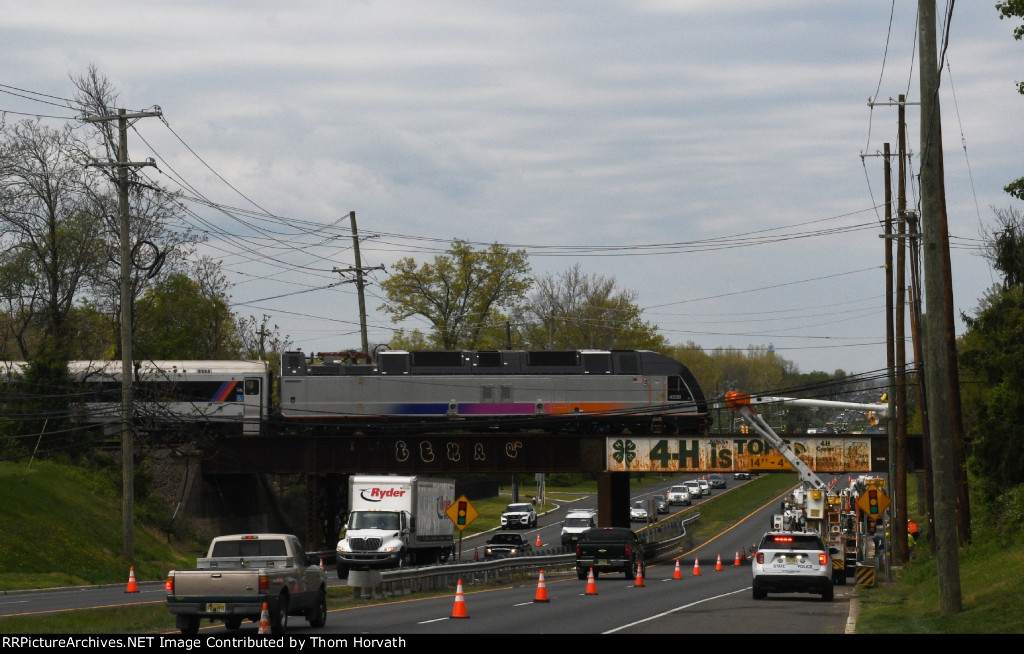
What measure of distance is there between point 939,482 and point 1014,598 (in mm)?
2426

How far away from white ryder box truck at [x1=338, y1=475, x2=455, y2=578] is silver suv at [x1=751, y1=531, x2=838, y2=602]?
54.3ft

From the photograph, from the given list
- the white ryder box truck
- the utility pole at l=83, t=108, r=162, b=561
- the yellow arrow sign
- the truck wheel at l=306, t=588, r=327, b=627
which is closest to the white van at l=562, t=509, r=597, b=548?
the white ryder box truck

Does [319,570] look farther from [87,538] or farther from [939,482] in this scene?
[87,538]

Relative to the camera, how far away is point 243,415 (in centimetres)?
5916

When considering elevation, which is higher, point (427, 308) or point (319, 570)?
point (427, 308)

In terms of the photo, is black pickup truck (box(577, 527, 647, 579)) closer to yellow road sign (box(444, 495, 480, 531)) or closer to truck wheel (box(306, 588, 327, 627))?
yellow road sign (box(444, 495, 480, 531))

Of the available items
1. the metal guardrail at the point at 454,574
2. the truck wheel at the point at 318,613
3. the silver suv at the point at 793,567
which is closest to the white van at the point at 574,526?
the metal guardrail at the point at 454,574

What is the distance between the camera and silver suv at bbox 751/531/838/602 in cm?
2852

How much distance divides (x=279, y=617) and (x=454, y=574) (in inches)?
729

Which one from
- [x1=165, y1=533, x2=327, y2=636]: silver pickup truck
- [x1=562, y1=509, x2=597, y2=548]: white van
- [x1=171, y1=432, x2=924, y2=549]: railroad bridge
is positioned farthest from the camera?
[x1=562, y1=509, x2=597, y2=548]: white van

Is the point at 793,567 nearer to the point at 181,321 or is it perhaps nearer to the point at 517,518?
the point at 517,518

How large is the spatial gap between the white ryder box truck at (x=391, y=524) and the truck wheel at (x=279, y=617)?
22338mm

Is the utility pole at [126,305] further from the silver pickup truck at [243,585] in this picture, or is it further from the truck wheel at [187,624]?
the truck wheel at [187,624]
